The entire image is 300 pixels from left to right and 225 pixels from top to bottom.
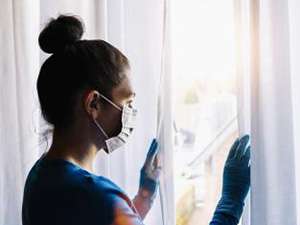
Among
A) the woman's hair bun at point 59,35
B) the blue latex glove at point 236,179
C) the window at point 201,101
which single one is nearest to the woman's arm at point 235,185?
the blue latex glove at point 236,179

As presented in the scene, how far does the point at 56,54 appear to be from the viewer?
105 cm

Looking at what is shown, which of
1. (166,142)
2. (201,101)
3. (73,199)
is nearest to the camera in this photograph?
(73,199)

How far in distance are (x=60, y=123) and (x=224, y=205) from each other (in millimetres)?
466

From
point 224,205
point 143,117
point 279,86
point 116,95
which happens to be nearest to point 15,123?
point 143,117

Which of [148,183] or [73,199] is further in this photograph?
[148,183]

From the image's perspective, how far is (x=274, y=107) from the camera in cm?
112

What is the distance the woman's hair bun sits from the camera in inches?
42.0

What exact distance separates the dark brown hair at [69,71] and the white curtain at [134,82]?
262 mm

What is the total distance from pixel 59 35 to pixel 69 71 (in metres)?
0.11

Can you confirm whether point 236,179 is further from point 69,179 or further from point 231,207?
point 69,179

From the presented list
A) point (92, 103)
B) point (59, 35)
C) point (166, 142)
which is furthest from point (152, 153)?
point (59, 35)

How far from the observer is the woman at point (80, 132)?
949mm

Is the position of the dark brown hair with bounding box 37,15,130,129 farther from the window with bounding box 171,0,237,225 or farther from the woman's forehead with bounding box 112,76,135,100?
the window with bounding box 171,0,237,225

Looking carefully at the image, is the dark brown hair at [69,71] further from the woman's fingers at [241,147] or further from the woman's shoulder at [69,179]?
the woman's fingers at [241,147]
